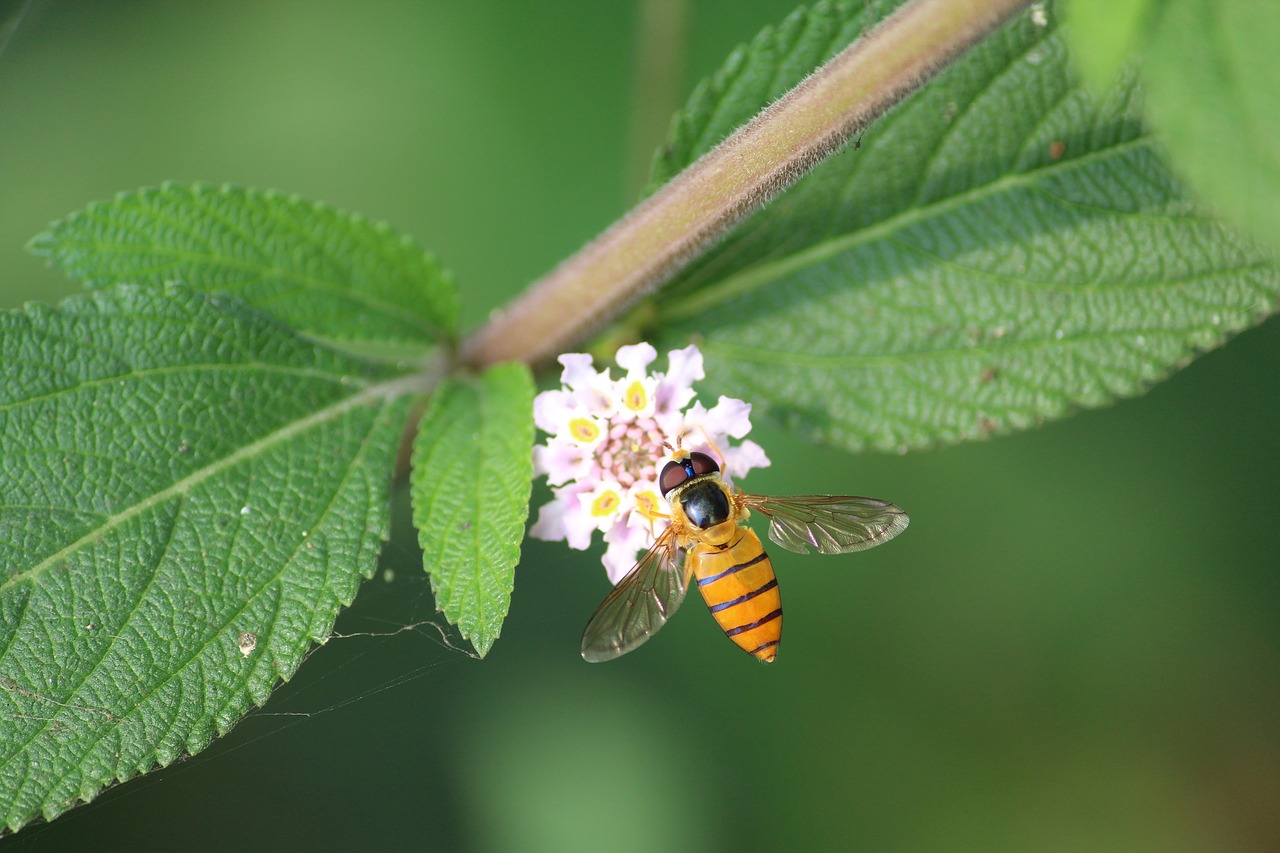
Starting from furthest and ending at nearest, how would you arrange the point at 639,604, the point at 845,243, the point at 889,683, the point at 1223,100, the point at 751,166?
the point at 889,683
the point at 845,243
the point at 639,604
the point at 751,166
the point at 1223,100

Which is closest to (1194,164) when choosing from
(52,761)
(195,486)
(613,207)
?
(195,486)

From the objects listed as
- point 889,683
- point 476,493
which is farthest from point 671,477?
point 889,683

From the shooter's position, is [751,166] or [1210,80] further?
[751,166]

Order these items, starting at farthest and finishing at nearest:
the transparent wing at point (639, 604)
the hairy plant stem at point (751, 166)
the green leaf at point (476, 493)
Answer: the transparent wing at point (639, 604) → the green leaf at point (476, 493) → the hairy plant stem at point (751, 166)

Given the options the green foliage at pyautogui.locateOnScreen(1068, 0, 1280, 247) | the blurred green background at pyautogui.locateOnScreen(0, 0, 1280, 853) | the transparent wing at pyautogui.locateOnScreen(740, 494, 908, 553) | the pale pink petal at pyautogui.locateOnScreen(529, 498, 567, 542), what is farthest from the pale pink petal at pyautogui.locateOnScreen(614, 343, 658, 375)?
the blurred green background at pyautogui.locateOnScreen(0, 0, 1280, 853)

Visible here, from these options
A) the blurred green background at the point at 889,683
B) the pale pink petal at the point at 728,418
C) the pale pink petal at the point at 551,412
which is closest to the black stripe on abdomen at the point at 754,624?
the pale pink petal at the point at 728,418

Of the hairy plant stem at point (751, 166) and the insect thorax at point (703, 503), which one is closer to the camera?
the hairy plant stem at point (751, 166)

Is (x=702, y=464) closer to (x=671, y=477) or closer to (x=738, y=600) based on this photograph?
(x=671, y=477)

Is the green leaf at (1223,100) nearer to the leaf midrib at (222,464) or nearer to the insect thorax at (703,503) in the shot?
the insect thorax at (703,503)
